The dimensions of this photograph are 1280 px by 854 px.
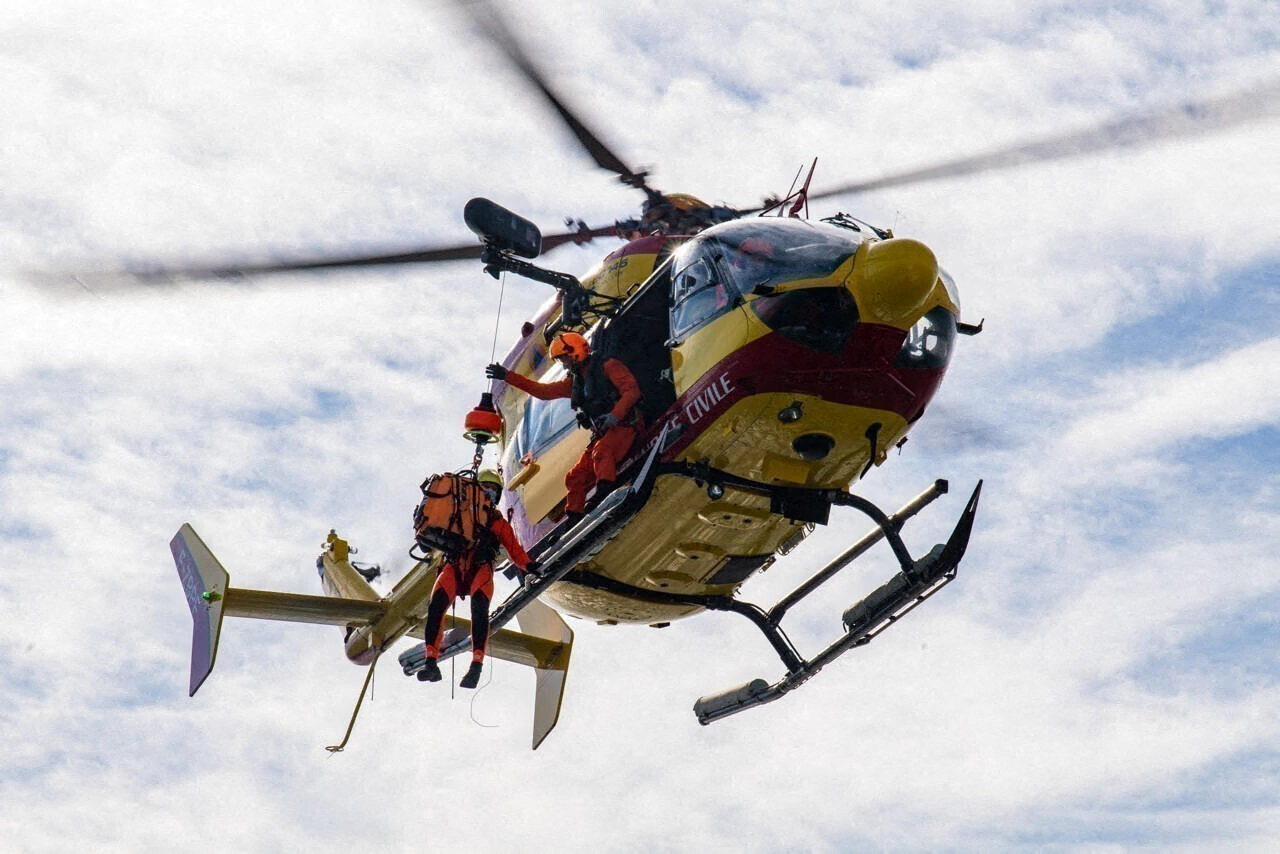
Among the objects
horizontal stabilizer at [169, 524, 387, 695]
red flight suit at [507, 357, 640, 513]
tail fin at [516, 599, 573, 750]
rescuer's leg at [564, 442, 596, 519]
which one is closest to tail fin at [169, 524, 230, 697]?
horizontal stabilizer at [169, 524, 387, 695]

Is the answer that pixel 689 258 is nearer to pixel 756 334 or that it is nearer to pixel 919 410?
pixel 756 334

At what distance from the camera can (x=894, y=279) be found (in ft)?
47.0

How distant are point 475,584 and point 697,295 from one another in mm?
3994

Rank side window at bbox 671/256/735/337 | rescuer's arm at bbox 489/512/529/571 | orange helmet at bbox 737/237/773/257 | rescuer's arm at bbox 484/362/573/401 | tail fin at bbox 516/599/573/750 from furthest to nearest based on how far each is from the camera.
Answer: tail fin at bbox 516/599/573/750 < rescuer's arm at bbox 489/512/529/571 < rescuer's arm at bbox 484/362/573/401 < side window at bbox 671/256/735/337 < orange helmet at bbox 737/237/773/257

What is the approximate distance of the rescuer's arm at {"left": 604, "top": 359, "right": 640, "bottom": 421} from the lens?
1617cm

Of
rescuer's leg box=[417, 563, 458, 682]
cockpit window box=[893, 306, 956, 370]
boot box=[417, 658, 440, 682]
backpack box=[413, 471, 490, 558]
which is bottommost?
boot box=[417, 658, 440, 682]

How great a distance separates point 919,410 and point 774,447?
1491mm

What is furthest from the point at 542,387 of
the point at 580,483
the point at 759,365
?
the point at 759,365

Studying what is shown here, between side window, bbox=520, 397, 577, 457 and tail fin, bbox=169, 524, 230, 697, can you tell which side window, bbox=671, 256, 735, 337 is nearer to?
side window, bbox=520, 397, 577, 457

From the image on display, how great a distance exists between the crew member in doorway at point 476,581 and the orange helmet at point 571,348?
1776 millimetres

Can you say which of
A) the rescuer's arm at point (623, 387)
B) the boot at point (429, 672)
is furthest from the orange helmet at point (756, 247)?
the boot at point (429, 672)

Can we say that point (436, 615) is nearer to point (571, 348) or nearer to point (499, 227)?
point (571, 348)

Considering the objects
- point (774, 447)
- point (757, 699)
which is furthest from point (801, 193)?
point (757, 699)

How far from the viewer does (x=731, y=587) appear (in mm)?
18375
